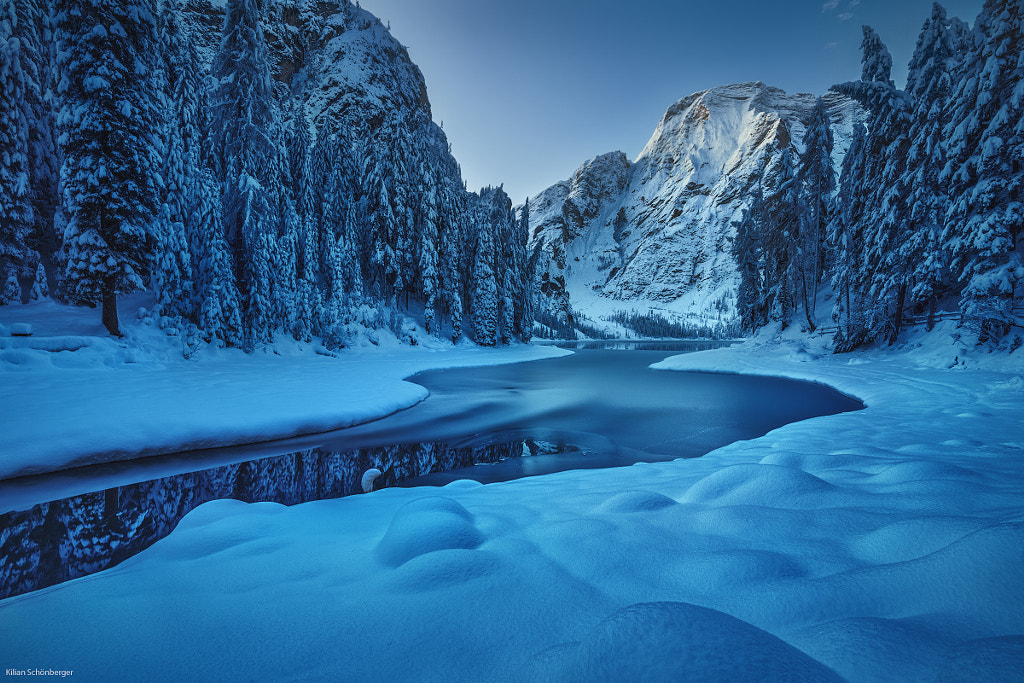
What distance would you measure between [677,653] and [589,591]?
642mm

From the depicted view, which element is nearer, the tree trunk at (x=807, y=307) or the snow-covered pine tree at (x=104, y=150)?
the snow-covered pine tree at (x=104, y=150)

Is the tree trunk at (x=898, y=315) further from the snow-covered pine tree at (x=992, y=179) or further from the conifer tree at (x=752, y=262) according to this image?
the conifer tree at (x=752, y=262)

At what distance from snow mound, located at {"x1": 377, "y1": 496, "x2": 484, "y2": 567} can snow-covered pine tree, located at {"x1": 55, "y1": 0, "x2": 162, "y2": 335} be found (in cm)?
1799

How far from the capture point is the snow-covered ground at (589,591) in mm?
1138

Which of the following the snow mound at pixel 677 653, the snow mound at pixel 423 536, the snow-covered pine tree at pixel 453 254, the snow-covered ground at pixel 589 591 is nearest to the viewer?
the snow mound at pixel 677 653

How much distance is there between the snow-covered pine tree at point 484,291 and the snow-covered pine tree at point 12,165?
29.9 metres

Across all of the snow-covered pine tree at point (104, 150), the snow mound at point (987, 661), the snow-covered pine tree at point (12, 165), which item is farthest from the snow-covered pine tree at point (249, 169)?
the snow mound at point (987, 661)

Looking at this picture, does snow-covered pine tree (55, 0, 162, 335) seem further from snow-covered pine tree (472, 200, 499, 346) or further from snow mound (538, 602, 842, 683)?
snow-covered pine tree (472, 200, 499, 346)

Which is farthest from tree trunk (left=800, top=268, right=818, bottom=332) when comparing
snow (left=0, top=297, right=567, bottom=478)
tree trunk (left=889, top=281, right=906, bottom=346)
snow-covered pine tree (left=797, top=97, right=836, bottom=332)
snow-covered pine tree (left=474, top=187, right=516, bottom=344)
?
snow-covered pine tree (left=474, top=187, right=516, bottom=344)

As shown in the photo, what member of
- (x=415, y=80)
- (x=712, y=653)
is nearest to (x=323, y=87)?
(x=415, y=80)

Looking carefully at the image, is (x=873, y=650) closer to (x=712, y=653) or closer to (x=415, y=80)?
(x=712, y=653)

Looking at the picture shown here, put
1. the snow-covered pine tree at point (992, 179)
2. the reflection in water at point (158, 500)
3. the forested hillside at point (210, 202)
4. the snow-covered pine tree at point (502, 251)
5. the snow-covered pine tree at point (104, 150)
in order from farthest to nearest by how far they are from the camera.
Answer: the snow-covered pine tree at point (502, 251) → the forested hillside at point (210, 202) → the snow-covered pine tree at point (104, 150) → the snow-covered pine tree at point (992, 179) → the reflection in water at point (158, 500)

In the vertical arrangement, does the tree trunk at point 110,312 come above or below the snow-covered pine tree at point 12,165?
below

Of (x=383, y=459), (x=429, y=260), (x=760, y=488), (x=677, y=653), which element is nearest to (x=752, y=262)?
Result: (x=429, y=260)
